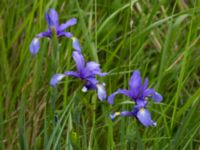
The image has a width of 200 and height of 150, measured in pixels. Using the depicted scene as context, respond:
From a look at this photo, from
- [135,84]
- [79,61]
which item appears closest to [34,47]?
[79,61]

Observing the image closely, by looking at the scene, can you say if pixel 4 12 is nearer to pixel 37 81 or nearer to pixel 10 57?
pixel 10 57

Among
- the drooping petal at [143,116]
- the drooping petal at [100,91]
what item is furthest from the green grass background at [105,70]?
the drooping petal at [143,116]

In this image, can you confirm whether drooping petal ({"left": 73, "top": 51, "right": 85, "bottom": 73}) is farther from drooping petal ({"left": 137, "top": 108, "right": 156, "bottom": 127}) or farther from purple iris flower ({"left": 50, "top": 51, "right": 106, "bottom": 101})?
drooping petal ({"left": 137, "top": 108, "right": 156, "bottom": 127})

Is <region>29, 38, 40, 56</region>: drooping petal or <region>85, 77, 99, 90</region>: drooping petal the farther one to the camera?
<region>29, 38, 40, 56</region>: drooping petal

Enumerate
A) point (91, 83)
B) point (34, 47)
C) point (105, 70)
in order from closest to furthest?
point (91, 83), point (34, 47), point (105, 70)

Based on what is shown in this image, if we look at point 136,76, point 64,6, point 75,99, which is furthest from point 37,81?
point 64,6

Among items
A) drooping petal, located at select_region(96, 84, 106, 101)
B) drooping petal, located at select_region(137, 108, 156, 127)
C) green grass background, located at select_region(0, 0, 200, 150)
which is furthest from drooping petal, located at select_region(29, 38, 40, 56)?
drooping petal, located at select_region(137, 108, 156, 127)

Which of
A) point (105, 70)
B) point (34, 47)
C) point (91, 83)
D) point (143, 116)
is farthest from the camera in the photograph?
point (105, 70)

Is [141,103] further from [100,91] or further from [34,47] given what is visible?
[34,47]

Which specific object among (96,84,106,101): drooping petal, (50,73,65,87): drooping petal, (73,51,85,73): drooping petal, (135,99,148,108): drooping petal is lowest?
(135,99,148,108): drooping petal
